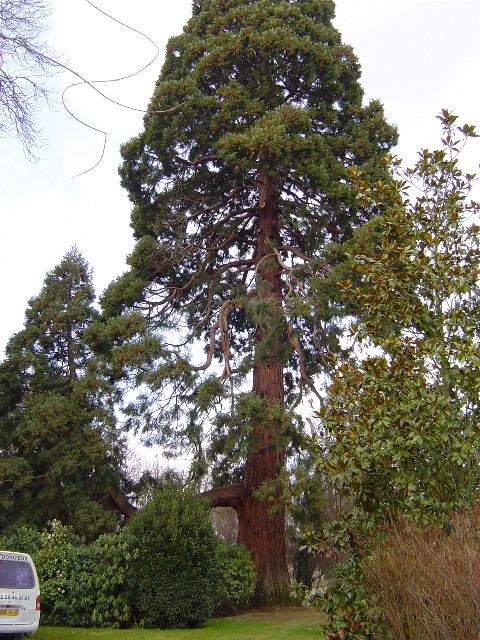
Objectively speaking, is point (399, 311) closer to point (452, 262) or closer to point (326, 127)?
point (452, 262)

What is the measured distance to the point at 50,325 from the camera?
60.3ft

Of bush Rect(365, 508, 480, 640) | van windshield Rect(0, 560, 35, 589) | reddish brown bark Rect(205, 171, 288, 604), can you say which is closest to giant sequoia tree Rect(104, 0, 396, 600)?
reddish brown bark Rect(205, 171, 288, 604)

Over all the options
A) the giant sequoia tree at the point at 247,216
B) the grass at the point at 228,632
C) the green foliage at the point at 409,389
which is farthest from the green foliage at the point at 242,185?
the green foliage at the point at 409,389

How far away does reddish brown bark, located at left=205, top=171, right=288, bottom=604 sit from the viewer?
14373 millimetres

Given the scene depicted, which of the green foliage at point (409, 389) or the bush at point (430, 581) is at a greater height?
the green foliage at point (409, 389)

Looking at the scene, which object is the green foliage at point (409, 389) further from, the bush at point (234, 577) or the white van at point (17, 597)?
the bush at point (234, 577)

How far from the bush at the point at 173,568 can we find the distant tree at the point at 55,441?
2.73 meters

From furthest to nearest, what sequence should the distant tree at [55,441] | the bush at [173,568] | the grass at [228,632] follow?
the distant tree at [55,441] → the bush at [173,568] → the grass at [228,632]

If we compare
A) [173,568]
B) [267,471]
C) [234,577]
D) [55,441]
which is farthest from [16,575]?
[267,471]

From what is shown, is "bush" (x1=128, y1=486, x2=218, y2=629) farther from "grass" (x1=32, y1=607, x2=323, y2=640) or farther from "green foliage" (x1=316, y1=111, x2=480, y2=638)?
"green foliage" (x1=316, y1=111, x2=480, y2=638)

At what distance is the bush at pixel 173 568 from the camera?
39.8 ft

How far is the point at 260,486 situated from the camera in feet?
45.4

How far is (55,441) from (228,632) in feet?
21.4

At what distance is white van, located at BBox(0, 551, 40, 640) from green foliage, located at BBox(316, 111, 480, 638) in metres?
5.33
